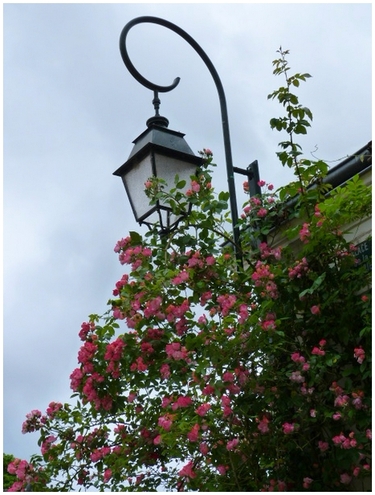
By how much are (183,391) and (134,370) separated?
349 millimetres

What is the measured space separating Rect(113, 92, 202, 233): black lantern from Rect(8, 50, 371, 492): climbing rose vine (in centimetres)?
8

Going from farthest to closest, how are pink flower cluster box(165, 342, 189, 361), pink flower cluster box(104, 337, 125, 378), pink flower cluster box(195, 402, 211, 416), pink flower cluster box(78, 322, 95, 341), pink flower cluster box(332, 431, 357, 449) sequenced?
pink flower cluster box(78, 322, 95, 341) → pink flower cluster box(104, 337, 125, 378) → pink flower cluster box(165, 342, 189, 361) → pink flower cluster box(195, 402, 211, 416) → pink flower cluster box(332, 431, 357, 449)

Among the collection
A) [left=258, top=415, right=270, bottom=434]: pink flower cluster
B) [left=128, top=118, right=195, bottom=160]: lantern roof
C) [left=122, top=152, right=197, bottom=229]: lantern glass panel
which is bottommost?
[left=258, top=415, right=270, bottom=434]: pink flower cluster

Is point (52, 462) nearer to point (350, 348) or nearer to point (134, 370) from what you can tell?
point (134, 370)

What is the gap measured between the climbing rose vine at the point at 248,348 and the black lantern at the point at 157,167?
8 cm

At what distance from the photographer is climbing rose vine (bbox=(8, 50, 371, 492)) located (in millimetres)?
4168

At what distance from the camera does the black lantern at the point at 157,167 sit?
4766 mm

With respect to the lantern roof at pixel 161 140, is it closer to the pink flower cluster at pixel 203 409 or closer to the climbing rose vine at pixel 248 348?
the climbing rose vine at pixel 248 348

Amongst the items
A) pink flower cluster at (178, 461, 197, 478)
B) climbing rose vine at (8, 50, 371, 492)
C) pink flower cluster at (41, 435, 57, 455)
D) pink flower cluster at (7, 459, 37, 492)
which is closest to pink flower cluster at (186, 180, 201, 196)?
climbing rose vine at (8, 50, 371, 492)

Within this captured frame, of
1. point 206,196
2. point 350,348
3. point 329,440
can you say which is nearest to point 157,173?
point 206,196

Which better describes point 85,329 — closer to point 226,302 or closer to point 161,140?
point 226,302

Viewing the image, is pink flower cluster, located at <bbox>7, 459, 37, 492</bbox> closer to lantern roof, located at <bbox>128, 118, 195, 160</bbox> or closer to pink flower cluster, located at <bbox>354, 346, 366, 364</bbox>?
lantern roof, located at <bbox>128, 118, 195, 160</bbox>

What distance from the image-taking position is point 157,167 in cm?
479

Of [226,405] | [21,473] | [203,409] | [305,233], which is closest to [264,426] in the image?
[226,405]
